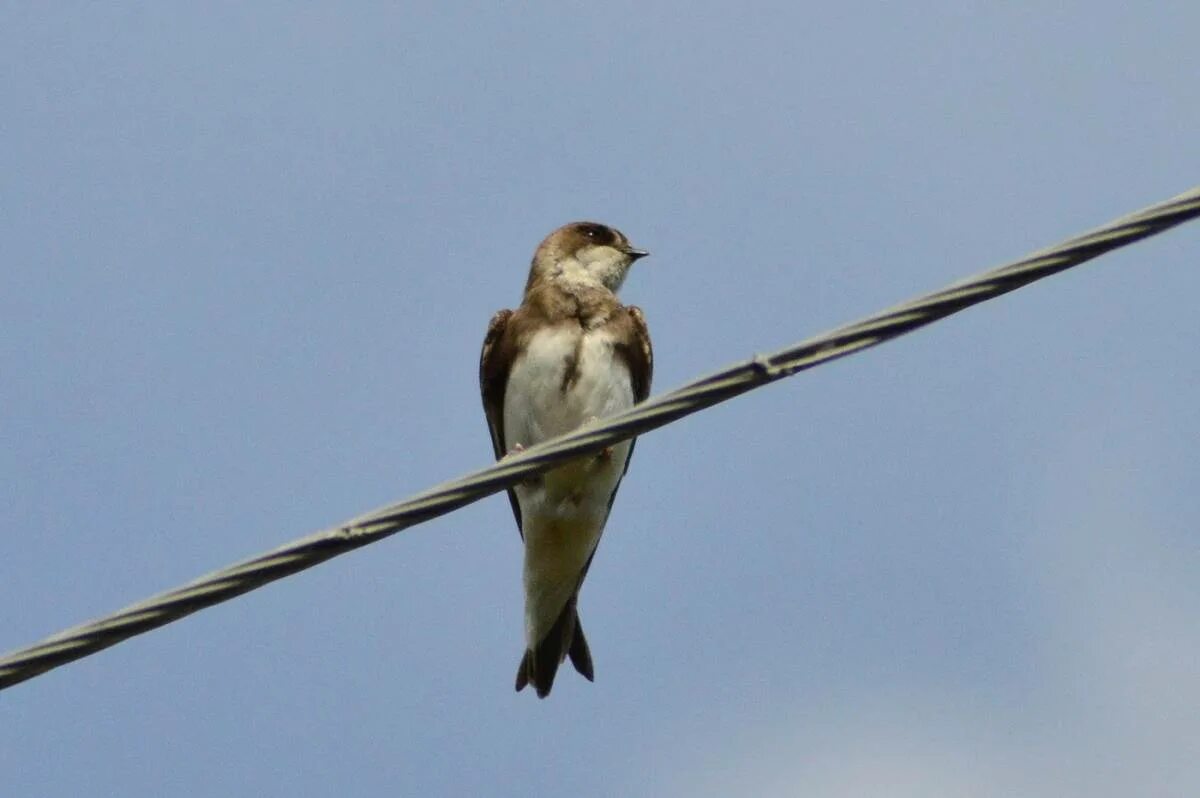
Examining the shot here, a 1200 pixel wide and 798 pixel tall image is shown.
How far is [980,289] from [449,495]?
1.43 m

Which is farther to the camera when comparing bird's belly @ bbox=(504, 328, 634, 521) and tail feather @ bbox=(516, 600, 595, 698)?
tail feather @ bbox=(516, 600, 595, 698)

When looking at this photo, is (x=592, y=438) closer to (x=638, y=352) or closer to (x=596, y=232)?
(x=638, y=352)

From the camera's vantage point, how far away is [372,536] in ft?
16.2

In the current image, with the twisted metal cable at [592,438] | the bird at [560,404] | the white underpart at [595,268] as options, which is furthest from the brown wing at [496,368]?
the twisted metal cable at [592,438]

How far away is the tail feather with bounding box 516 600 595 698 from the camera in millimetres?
9531

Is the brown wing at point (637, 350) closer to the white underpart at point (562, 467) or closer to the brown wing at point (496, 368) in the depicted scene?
the white underpart at point (562, 467)

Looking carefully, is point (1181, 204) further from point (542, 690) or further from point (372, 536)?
point (542, 690)

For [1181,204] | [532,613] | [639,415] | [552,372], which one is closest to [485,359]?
[552,372]

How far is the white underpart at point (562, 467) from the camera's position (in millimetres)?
9203

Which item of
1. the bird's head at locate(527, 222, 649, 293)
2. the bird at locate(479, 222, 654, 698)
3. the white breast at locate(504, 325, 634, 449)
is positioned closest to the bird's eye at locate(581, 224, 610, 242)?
the bird's head at locate(527, 222, 649, 293)

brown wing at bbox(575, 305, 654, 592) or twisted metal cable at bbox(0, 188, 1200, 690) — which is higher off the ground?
brown wing at bbox(575, 305, 654, 592)

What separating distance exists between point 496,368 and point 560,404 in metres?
0.57

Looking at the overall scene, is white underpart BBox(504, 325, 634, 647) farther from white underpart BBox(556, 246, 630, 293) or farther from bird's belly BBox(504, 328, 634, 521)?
white underpart BBox(556, 246, 630, 293)

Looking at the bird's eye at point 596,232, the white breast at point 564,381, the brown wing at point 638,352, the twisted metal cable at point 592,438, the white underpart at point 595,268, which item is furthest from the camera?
the bird's eye at point 596,232
